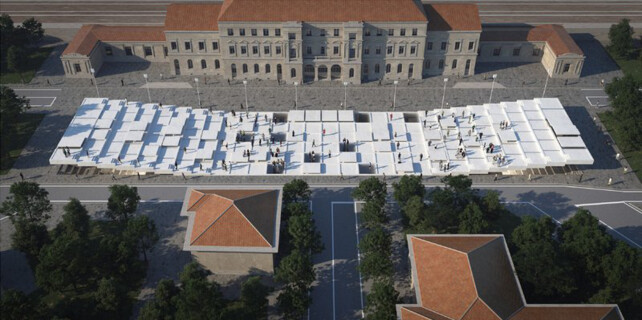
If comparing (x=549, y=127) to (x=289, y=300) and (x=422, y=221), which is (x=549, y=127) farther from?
(x=289, y=300)

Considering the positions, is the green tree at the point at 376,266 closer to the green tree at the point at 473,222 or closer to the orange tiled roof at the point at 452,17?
the green tree at the point at 473,222

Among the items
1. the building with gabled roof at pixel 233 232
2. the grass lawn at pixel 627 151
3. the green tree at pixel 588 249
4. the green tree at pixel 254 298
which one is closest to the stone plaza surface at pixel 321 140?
the grass lawn at pixel 627 151

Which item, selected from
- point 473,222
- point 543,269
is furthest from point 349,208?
point 543,269

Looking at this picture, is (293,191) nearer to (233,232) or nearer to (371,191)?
(371,191)

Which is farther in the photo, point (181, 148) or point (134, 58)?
point (134, 58)

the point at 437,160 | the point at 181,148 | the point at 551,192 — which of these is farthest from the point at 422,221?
the point at 181,148

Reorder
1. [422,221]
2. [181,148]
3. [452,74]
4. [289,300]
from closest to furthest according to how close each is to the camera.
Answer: [289,300]
[422,221]
[181,148]
[452,74]
